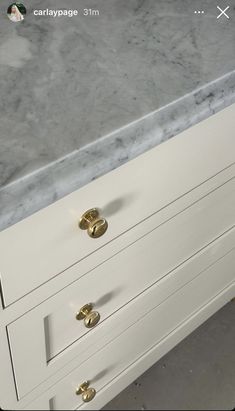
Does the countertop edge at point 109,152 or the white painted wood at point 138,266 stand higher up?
the countertop edge at point 109,152

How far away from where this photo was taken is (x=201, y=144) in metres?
0.69

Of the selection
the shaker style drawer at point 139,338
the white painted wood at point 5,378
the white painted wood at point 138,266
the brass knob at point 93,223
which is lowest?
the shaker style drawer at point 139,338

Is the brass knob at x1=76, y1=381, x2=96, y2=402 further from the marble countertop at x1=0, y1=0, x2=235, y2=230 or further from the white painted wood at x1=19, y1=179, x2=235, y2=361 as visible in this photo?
the marble countertop at x1=0, y1=0, x2=235, y2=230

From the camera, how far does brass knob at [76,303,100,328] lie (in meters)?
0.77

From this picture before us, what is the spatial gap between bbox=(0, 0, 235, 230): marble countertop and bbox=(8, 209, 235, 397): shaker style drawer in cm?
21

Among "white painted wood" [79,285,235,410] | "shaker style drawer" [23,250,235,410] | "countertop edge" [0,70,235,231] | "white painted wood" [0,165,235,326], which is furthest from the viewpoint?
"white painted wood" [79,285,235,410]

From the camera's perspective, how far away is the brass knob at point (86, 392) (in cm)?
96

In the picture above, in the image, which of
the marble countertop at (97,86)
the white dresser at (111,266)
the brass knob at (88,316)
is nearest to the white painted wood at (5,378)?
the white dresser at (111,266)

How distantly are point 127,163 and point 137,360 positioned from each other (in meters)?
0.60

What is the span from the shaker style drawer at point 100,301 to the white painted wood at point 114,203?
0.21ft

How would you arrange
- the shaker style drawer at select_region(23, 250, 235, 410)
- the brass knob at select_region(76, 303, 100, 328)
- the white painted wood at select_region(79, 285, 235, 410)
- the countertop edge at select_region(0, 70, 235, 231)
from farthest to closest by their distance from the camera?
1. the white painted wood at select_region(79, 285, 235, 410)
2. the shaker style drawer at select_region(23, 250, 235, 410)
3. the brass knob at select_region(76, 303, 100, 328)
4. the countertop edge at select_region(0, 70, 235, 231)

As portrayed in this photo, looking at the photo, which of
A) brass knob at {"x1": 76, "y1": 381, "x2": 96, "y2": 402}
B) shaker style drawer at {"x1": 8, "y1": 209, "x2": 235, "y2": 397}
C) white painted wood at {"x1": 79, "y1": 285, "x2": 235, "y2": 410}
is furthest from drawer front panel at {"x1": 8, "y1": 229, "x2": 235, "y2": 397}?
white painted wood at {"x1": 79, "y1": 285, "x2": 235, "y2": 410}

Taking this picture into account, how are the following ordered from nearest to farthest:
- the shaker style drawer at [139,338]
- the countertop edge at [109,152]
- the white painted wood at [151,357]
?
1. the countertop edge at [109,152]
2. the shaker style drawer at [139,338]
3. the white painted wood at [151,357]

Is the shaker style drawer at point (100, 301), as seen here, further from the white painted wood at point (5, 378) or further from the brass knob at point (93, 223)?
the brass knob at point (93, 223)
